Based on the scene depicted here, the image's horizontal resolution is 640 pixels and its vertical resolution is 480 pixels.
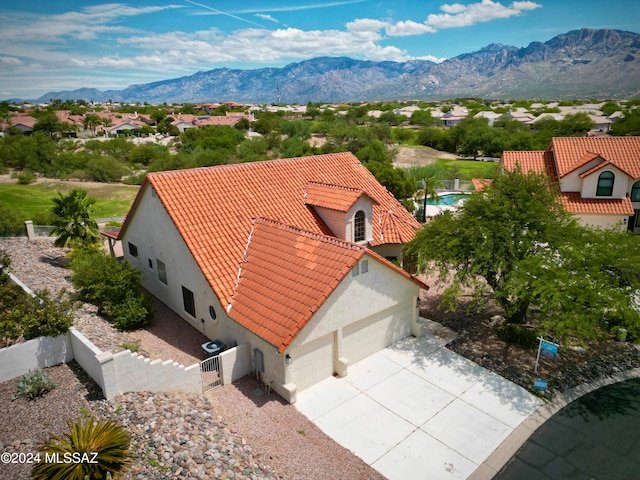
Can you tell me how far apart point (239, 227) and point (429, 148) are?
88428 millimetres

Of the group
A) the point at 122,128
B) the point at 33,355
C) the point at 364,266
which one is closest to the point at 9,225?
the point at 33,355

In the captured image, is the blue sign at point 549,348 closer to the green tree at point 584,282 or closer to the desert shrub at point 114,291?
the green tree at point 584,282

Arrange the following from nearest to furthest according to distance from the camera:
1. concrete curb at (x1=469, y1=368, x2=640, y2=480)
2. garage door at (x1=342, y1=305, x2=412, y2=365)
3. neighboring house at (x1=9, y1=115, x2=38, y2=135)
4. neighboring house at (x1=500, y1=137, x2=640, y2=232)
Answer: concrete curb at (x1=469, y1=368, x2=640, y2=480) < garage door at (x1=342, y1=305, x2=412, y2=365) < neighboring house at (x1=500, y1=137, x2=640, y2=232) < neighboring house at (x1=9, y1=115, x2=38, y2=135)

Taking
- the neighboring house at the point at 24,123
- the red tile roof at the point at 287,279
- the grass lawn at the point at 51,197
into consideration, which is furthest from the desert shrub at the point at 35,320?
the neighboring house at the point at 24,123

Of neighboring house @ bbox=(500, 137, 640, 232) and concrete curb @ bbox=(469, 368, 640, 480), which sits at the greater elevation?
neighboring house @ bbox=(500, 137, 640, 232)

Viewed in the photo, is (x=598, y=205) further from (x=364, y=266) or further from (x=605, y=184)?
(x=364, y=266)

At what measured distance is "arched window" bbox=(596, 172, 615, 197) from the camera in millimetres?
31688

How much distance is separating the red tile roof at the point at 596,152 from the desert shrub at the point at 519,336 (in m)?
17.7

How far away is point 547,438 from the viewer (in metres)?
14.2

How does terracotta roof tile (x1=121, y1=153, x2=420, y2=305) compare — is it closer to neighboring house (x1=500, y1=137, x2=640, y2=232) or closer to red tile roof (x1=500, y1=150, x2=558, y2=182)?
red tile roof (x1=500, y1=150, x2=558, y2=182)

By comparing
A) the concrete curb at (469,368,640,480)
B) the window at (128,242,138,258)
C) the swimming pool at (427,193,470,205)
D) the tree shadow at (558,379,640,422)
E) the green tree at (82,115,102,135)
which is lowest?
the tree shadow at (558,379,640,422)

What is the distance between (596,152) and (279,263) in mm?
28904

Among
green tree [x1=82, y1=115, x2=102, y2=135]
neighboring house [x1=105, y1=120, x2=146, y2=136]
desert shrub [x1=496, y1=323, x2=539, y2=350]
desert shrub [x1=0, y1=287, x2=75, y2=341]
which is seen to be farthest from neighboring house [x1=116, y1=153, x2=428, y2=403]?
green tree [x1=82, y1=115, x2=102, y2=135]

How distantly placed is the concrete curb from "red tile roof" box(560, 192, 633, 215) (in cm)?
1688
